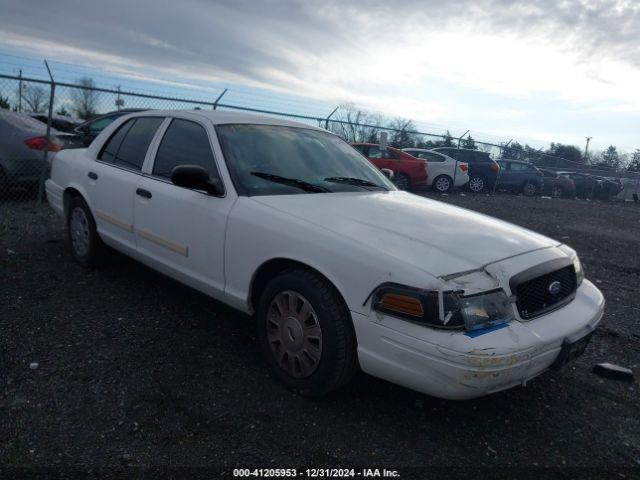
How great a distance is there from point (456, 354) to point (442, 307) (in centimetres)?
22

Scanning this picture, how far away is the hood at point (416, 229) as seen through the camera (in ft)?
8.49

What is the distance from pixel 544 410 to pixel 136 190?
325cm

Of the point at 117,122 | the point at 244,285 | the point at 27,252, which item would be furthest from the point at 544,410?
the point at 27,252

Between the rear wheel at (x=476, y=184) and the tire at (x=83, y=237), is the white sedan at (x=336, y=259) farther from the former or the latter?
the rear wheel at (x=476, y=184)

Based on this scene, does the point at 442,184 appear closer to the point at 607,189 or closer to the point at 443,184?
the point at 443,184

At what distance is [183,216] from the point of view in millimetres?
3498

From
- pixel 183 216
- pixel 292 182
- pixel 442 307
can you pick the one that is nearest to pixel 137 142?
pixel 183 216

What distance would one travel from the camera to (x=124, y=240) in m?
4.16

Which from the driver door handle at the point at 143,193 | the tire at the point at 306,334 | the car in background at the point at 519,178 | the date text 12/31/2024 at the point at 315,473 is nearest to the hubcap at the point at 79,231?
the driver door handle at the point at 143,193

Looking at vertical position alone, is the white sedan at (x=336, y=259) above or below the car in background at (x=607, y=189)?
below

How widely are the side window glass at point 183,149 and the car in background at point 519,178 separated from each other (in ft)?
53.4

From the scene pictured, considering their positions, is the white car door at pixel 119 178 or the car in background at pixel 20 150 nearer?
the white car door at pixel 119 178

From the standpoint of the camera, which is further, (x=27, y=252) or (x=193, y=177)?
(x=27, y=252)

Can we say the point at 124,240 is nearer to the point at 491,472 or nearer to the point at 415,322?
the point at 415,322
